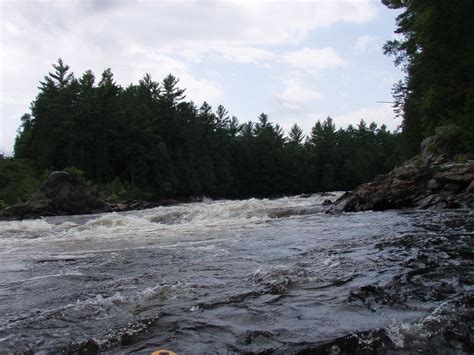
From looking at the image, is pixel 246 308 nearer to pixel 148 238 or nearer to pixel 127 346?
pixel 127 346

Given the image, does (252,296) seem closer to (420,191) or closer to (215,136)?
(420,191)

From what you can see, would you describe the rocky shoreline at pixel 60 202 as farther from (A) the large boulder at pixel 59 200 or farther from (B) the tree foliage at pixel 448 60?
(B) the tree foliage at pixel 448 60

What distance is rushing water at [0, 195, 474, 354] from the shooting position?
12.0ft

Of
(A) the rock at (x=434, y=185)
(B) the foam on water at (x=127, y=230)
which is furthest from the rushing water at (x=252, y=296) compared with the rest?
(A) the rock at (x=434, y=185)

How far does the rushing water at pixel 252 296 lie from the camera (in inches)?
144

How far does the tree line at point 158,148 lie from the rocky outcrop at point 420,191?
26275 mm

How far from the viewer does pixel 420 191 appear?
15883 mm

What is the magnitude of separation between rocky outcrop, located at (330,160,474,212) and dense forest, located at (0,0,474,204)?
4.98 metres

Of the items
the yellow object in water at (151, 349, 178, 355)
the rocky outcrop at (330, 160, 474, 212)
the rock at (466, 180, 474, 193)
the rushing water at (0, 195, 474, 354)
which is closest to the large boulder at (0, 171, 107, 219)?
the rushing water at (0, 195, 474, 354)

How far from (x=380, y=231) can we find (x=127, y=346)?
7.69 m

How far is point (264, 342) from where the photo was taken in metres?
3.61

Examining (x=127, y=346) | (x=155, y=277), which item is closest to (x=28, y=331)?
(x=127, y=346)

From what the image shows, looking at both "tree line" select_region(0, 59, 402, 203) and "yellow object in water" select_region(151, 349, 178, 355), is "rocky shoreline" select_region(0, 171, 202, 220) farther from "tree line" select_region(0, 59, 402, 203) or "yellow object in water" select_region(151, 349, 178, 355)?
"yellow object in water" select_region(151, 349, 178, 355)

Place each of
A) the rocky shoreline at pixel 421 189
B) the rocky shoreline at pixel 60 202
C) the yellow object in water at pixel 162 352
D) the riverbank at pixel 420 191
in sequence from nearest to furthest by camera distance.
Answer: the yellow object in water at pixel 162 352
the riverbank at pixel 420 191
the rocky shoreline at pixel 421 189
the rocky shoreline at pixel 60 202
